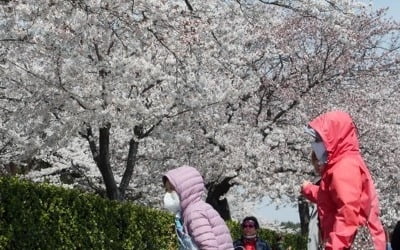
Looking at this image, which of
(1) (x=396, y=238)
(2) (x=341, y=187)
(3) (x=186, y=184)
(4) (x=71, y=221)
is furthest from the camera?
(4) (x=71, y=221)

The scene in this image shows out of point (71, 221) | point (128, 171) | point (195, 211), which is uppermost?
point (128, 171)

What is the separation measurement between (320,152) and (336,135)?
127 mm

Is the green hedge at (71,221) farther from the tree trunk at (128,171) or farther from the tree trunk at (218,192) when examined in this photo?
the tree trunk at (218,192)

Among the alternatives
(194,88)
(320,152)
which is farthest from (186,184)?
(194,88)

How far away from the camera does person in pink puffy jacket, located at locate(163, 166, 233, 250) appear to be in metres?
5.14

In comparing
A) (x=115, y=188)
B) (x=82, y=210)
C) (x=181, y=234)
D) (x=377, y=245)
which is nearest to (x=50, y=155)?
(x=115, y=188)

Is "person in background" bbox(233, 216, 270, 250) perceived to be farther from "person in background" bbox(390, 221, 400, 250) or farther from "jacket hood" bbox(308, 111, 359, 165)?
"jacket hood" bbox(308, 111, 359, 165)

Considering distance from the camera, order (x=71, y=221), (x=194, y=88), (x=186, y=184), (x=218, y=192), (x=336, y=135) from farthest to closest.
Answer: (x=218, y=192) < (x=194, y=88) < (x=71, y=221) < (x=186, y=184) < (x=336, y=135)

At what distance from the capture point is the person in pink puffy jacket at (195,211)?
514 cm

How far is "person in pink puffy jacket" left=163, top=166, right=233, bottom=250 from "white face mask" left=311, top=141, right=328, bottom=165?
3.41ft

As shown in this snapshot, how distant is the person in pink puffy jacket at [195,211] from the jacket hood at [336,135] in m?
1.15

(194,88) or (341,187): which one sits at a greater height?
(194,88)

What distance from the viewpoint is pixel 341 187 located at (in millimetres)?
4117

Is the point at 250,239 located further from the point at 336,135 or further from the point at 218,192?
the point at 218,192
